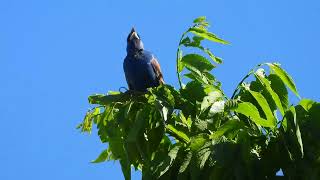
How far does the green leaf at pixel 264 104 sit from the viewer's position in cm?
337

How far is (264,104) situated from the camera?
11.2 feet

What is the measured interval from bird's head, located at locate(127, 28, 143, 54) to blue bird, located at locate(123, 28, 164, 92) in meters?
0.16

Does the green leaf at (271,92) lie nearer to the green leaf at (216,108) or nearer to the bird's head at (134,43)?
the green leaf at (216,108)

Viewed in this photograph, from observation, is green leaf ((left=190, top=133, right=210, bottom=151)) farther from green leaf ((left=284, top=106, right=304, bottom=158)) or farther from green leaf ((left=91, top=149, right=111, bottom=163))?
green leaf ((left=91, top=149, right=111, bottom=163))

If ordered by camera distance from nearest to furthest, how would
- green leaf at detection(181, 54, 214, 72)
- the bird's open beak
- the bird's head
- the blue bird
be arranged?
green leaf at detection(181, 54, 214, 72), the blue bird, the bird's head, the bird's open beak

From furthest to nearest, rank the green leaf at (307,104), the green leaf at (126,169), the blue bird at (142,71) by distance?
the blue bird at (142,71), the green leaf at (126,169), the green leaf at (307,104)

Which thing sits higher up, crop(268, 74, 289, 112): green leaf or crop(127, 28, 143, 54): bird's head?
crop(127, 28, 143, 54): bird's head

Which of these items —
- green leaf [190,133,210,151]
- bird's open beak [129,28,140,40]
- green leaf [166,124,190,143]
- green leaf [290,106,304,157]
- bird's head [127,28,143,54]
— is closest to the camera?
green leaf [290,106,304,157]

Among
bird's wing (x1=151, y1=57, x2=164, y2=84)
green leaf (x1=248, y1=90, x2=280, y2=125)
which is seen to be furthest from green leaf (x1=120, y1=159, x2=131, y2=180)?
bird's wing (x1=151, y1=57, x2=164, y2=84)

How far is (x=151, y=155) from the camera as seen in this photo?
11.5 ft

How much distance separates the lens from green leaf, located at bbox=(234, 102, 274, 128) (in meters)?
3.28

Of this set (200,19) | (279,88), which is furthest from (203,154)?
(200,19)

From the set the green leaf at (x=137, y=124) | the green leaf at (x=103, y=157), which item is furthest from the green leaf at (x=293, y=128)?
the green leaf at (x=103, y=157)

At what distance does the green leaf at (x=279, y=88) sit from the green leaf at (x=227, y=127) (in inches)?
17.2
